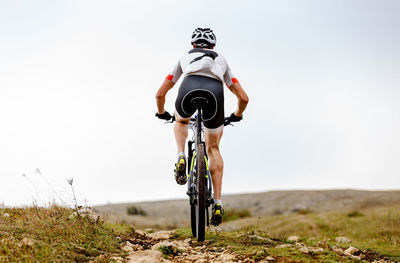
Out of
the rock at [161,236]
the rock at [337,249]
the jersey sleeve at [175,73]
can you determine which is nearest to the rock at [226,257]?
the rock at [337,249]

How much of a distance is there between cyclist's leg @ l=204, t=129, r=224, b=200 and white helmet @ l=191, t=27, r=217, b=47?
1.31 m

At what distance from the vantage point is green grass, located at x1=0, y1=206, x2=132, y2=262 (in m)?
3.80

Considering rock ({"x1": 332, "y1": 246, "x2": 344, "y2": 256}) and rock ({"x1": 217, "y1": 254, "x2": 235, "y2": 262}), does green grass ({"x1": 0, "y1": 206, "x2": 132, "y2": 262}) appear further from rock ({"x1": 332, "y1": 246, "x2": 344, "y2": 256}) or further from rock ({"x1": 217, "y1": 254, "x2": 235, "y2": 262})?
rock ({"x1": 332, "y1": 246, "x2": 344, "y2": 256})

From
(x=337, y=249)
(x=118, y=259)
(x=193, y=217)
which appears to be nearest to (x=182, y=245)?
(x=193, y=217)

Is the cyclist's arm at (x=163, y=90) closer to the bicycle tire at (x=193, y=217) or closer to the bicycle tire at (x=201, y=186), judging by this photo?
the bicycle tire at (x=201, y=186)

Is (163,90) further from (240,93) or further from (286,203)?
(286,203)

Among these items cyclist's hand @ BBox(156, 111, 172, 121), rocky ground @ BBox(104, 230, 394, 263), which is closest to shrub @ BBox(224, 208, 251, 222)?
rocky ground @ BBox(104, 230, 394, 263)

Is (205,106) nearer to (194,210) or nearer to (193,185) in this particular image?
(193,185)

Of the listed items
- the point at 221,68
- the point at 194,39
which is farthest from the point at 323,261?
the point at 194,39

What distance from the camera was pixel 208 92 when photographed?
5.28m

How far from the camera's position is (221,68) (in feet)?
18.1

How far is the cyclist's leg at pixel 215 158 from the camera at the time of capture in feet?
18.4

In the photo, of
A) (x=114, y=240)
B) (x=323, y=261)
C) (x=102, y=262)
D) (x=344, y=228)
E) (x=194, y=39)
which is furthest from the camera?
(x=344, y=228)

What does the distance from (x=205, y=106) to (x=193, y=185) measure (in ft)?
3.71
